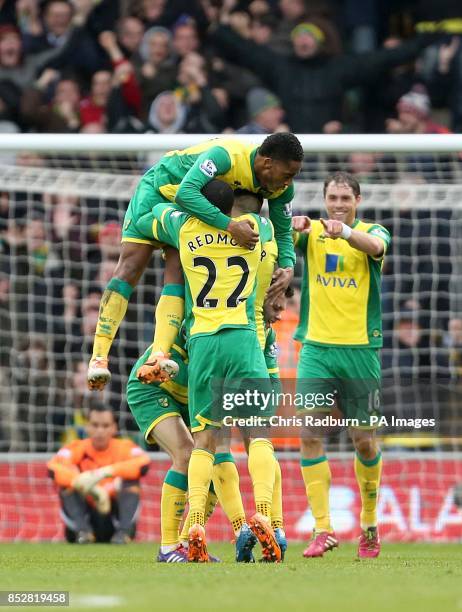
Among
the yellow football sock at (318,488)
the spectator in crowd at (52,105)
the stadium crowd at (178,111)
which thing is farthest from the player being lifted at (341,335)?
the spectator in crowd at (52,105)

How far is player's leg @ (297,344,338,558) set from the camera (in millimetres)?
8320

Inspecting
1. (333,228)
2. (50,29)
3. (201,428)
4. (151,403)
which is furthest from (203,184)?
(50,29)

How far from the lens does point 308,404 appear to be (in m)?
8.56

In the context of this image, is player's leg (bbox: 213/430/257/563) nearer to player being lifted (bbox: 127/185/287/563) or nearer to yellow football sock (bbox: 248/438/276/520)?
player being lifted (bbox: 127/185/287/563)

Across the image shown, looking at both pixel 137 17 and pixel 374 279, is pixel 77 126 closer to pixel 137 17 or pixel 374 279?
pixel 137 17

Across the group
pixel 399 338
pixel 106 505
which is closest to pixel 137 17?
pixel 399 338

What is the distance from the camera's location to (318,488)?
843 centimetres

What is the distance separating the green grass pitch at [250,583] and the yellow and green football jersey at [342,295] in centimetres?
144

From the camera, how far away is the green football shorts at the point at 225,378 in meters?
7.07

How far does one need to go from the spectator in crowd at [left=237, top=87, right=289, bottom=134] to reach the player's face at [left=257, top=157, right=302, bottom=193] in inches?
212

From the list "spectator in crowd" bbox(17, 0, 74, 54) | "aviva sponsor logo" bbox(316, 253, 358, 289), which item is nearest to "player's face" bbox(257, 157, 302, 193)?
"aviva sponsor logo" bbox(316, 253, 358, 289)

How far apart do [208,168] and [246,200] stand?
0.39m

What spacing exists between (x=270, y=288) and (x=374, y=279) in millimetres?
1174

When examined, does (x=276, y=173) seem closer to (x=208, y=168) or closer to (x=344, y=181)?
(x=208, y=168)
